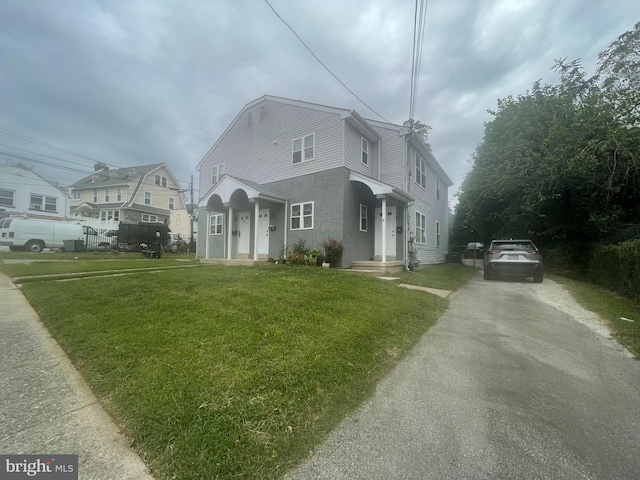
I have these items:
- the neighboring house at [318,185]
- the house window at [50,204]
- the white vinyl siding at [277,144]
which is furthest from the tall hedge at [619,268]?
the house window at [50,204]

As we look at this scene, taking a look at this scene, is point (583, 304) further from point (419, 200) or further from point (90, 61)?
point (90, 61)

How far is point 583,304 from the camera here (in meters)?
6.78

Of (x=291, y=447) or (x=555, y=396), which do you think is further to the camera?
(x=555, y=396)

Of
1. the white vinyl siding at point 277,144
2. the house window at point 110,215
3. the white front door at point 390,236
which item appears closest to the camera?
the white vinyl siding at point 277,144

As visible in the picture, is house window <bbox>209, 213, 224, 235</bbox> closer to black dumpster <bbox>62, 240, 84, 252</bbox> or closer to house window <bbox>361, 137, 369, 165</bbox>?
house window <bbox>361, 137, 369, 165</bbox>

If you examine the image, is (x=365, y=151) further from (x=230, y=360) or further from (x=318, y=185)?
(x=230, y=360)

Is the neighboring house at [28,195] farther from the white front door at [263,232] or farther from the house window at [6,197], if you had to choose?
the white front door at [263,232]

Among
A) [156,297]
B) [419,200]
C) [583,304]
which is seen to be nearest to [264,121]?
[419,200]

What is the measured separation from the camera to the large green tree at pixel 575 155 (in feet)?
34.5

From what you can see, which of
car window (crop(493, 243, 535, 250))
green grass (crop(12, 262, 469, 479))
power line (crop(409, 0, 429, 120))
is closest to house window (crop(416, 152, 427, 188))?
power line (crop(409, 0, 429, 120))

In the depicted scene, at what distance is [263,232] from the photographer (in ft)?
43.7

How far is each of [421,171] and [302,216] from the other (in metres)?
7.38

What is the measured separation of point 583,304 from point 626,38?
13138 mm

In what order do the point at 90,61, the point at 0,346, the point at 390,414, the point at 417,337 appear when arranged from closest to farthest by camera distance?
1. the point at 390,414
2. the point at 0,346
3. the point at 417,337
4. the point at 90,61
